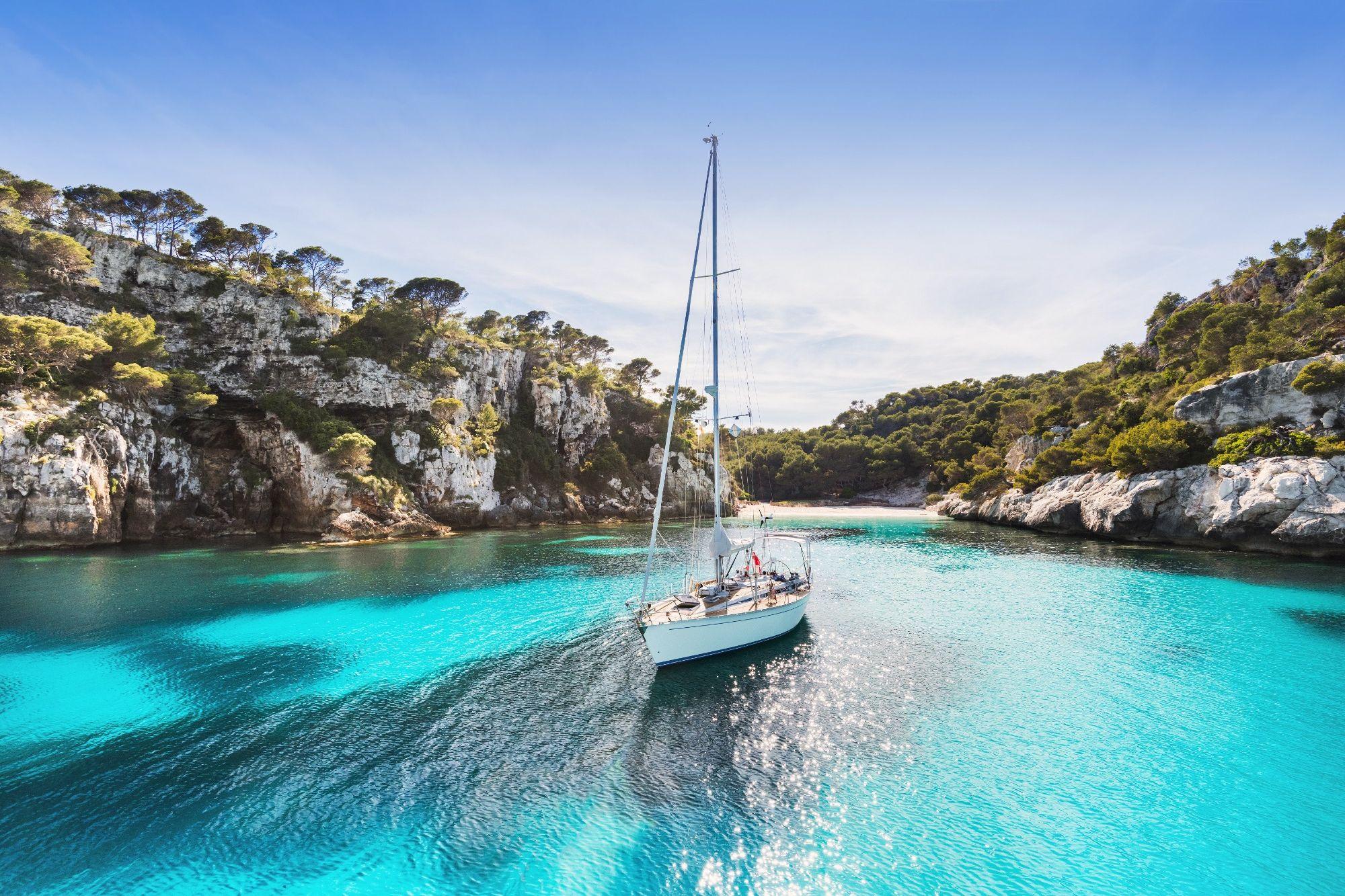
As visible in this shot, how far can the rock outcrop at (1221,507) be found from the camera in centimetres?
3222

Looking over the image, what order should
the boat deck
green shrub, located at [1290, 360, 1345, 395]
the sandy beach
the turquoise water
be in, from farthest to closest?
the sandy beach → green shrub, located at [1290, 360, 1345, 395] → the boat deck → the turquoise water

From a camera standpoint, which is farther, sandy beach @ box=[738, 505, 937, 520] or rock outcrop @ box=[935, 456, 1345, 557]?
sandy beach @ box=[738, 505, 937, 520]

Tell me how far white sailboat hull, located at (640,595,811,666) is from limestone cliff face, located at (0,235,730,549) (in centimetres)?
4137

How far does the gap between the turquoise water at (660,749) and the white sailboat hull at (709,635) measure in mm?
527

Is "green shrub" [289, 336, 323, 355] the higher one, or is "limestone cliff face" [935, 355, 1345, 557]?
"green shrub" [289, 336, 323, 355]

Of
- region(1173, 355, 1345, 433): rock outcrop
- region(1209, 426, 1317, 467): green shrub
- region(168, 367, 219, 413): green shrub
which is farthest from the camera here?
region(168, 367, 219, 413): green shrub

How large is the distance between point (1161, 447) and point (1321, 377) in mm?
9102

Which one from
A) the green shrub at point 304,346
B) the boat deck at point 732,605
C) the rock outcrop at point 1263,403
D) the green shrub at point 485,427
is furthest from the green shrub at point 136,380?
the rock outcrop at point 1263,403

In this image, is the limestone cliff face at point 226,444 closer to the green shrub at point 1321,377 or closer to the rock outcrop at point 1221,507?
the rock outcrop at point 1221,507

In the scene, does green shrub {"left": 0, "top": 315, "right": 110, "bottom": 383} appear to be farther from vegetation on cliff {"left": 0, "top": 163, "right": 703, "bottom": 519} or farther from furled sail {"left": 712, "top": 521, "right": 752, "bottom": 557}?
furled sail {"left": 712, "top": 521, "right": 752, "bottom": 557}

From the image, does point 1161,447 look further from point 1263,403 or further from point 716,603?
point 716,603

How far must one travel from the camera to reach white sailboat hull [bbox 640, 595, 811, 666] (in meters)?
16.2

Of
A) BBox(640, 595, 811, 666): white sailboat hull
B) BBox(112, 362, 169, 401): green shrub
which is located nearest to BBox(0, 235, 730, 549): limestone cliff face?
BBox(112, 362, 169, 401): green shrub

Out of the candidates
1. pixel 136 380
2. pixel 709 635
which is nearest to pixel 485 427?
pixel 136 380
